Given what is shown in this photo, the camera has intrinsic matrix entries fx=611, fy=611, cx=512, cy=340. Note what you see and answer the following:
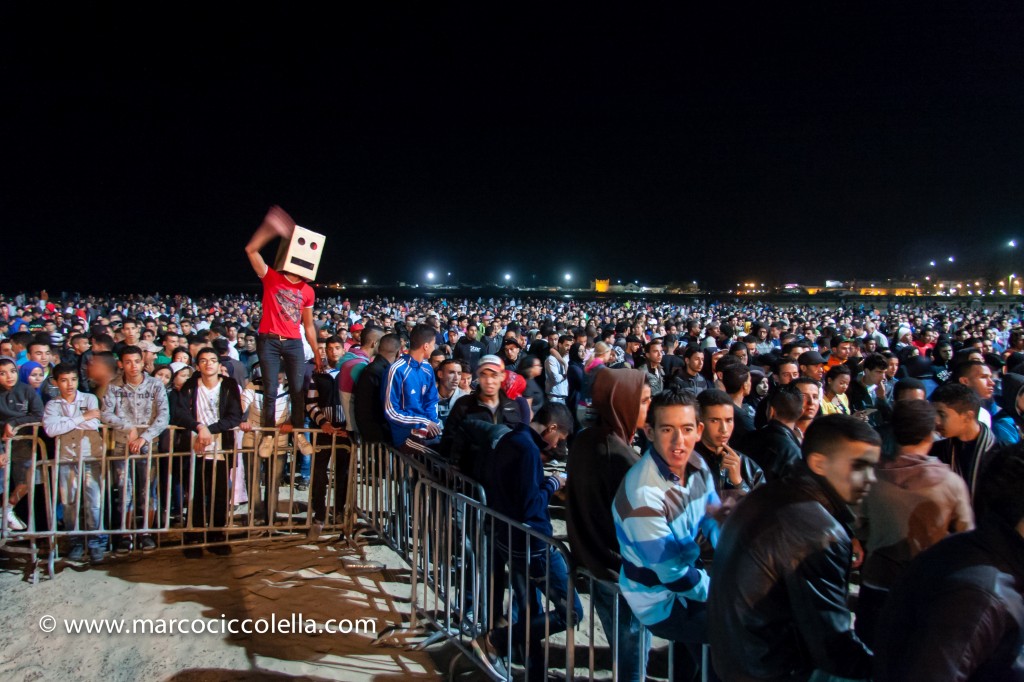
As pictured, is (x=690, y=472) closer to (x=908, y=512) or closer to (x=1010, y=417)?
(x=908, y=512)

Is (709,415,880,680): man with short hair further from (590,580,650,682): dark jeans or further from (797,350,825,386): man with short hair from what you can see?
(797,350,825,386): man with short hair

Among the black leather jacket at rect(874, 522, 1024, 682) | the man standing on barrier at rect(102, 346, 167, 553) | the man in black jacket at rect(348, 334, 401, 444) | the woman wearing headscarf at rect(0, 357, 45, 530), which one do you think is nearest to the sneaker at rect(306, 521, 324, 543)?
the man in black jacket at rect(348, 334, 401, 444)

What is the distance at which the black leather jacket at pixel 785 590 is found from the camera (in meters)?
1.86

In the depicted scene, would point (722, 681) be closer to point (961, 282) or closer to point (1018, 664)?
point (1018, 664)

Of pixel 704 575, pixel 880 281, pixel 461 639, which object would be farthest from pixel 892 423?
pixel 880 281

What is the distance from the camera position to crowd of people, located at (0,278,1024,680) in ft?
5.57

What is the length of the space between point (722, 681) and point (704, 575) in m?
0.50

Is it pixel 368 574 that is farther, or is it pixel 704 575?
pixel 368 574

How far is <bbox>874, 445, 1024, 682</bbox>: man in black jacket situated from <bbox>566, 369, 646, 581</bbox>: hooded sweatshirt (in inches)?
52.7

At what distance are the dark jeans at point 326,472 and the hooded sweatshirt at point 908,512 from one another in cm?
465

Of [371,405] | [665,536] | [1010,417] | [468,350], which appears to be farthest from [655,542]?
[468,350]

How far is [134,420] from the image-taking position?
5945 mm

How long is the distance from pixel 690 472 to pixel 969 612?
4.50 ft

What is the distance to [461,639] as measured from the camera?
404 cm
